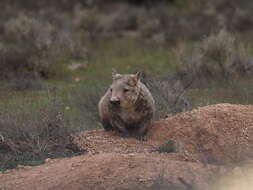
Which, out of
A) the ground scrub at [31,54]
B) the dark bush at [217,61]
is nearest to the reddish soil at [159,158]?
the dark bush at [217,61]

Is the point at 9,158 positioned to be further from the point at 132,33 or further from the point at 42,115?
the point at 132,33

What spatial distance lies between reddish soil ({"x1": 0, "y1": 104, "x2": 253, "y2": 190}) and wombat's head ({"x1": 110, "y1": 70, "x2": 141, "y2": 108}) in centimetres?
57

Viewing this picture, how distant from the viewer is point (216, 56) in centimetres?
1552

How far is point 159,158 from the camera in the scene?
7.39 meters


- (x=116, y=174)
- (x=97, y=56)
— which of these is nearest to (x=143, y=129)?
(x=116, y=174)

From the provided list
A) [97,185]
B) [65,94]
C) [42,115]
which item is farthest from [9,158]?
[65,94]

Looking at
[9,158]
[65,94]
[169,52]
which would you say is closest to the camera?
[9,158]

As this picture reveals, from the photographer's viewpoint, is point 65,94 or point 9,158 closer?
Result: point 9,158

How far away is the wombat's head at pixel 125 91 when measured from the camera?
8898 millimetres

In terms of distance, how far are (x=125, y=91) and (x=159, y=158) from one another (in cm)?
182

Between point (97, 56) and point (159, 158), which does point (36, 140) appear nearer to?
point (159, 158)

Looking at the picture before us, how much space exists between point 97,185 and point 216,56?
30.9ft

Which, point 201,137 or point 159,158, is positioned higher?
point 159,158

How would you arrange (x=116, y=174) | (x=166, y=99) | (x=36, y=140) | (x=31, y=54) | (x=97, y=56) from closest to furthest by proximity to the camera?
(x=116, y=174)
(x=36, y=140)
(x=166, y=99)
(x=31, y=54)
(x=97, y=56)
